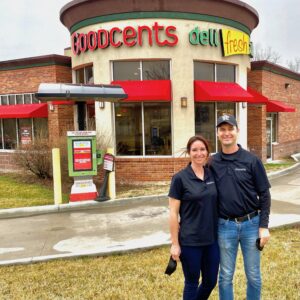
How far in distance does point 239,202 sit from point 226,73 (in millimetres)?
10309

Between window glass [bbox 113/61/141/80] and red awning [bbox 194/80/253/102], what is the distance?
198cm

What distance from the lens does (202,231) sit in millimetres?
3102

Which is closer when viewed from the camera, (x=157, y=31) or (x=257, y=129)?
(x=157, y=31)

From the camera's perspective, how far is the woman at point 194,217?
3100 mm

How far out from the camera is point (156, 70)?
11539mm

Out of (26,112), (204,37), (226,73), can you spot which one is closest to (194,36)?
(204,37)

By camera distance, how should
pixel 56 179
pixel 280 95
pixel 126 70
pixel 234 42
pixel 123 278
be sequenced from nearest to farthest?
pixel 123 278 < pixel 56 179 < pixel 126 70 < pixel 234 42 < pixel 280 95

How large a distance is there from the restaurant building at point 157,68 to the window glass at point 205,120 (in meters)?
0.03

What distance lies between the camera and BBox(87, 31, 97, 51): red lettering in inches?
453

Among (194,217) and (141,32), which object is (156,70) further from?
(194,217)

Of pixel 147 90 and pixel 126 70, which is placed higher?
pixel 126 70

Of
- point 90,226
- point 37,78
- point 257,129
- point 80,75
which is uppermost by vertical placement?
point 37,78

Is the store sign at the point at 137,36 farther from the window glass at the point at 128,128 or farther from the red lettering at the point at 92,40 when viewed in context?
the window glass at the point at 128,128

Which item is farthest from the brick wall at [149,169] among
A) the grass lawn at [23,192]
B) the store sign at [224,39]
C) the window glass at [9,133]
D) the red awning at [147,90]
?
the window glass at [9,133]
